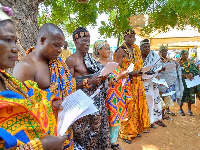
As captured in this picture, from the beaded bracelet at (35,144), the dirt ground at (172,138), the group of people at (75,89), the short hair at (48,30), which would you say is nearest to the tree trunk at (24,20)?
the group of people at (75,89)

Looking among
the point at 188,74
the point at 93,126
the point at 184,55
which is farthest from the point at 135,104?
the point at 184,55

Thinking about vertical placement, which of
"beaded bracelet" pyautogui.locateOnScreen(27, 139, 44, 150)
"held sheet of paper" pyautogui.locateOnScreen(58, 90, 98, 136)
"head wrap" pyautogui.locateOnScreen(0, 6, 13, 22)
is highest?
"head wrap" pyautogui.locateOnScreen(0, 6, 13, 22)

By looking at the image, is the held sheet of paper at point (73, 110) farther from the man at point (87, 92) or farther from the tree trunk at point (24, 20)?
→ the tree trunk at point (24, 20)

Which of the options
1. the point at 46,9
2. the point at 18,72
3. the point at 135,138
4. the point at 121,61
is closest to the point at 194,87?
the point at 135,138

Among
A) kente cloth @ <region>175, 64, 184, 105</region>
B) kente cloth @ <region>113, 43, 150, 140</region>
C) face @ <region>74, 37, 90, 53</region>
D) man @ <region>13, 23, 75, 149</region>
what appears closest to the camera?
man @ <region>13, 23, 75, 149</region>

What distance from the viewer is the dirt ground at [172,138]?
3576mm

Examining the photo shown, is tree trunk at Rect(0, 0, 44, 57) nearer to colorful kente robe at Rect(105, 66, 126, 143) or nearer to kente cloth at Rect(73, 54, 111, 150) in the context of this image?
kente cloth at Rect(73, 54, 111, 150)

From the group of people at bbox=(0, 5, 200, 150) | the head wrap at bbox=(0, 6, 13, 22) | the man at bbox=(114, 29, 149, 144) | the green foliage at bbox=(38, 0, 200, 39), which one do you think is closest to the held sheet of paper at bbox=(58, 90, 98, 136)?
the group of people at bbox=(0, 5, 200, 150)

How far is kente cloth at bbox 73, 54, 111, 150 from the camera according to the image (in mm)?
2367

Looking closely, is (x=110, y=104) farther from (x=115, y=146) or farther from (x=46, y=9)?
(x=46, y=9)

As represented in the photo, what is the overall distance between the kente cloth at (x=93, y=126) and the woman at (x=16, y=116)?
1.30m

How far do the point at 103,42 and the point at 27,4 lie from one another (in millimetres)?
1391

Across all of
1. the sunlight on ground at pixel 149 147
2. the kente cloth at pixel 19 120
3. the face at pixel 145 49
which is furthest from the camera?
the face at pixel 145 49

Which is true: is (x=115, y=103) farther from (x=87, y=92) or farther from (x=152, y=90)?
(x=152, y=90)
